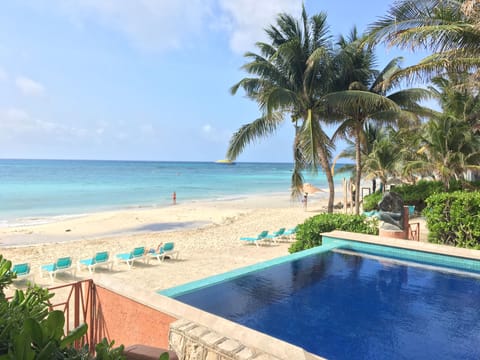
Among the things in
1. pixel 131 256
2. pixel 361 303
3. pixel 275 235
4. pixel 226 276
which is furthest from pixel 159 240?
pixel 361 303

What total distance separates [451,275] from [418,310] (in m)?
2.25

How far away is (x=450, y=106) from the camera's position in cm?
1873

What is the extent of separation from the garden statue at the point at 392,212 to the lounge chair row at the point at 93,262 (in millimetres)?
7191

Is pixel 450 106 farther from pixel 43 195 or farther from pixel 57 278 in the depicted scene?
pixel 43 195

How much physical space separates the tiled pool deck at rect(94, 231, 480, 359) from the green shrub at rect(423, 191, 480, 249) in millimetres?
1873

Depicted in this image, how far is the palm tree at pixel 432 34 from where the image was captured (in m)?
8.95

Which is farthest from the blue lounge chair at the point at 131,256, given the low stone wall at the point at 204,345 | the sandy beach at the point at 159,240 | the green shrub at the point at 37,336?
the green shrub at the point at 37,336

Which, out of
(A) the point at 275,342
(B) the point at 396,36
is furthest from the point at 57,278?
(B) the point at 396,36

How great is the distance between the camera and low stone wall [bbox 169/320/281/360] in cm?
329

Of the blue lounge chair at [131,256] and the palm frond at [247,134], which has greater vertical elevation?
the palm frond at [247,134]

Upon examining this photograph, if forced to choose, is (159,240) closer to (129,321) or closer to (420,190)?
(129,321)

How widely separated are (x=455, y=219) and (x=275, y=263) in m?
5.79

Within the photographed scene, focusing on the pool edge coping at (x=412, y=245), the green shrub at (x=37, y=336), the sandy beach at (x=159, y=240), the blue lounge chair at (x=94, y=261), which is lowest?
the sandy beach at (x=159, y=240)

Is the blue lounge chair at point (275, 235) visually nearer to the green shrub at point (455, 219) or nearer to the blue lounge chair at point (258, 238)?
the blue lounge chair at point (258, 238)
